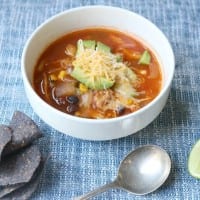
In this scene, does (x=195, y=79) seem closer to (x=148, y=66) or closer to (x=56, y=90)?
(x=148, y=66)

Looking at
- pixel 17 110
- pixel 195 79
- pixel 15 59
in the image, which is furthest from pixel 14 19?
pixel 195 79

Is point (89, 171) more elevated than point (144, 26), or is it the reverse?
point (144, 26)

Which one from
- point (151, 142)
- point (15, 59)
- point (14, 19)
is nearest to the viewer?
point (151, 142)

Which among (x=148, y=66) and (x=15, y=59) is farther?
(x=15, y=59)

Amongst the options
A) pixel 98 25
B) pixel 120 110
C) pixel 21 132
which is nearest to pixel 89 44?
pixel 98 25

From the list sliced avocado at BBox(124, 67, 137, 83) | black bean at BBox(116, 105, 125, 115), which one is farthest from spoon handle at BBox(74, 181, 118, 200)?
sliced avocado at BBox(124, 67, 137, 83)

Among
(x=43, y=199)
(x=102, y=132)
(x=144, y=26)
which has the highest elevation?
(x=144, y=26)
